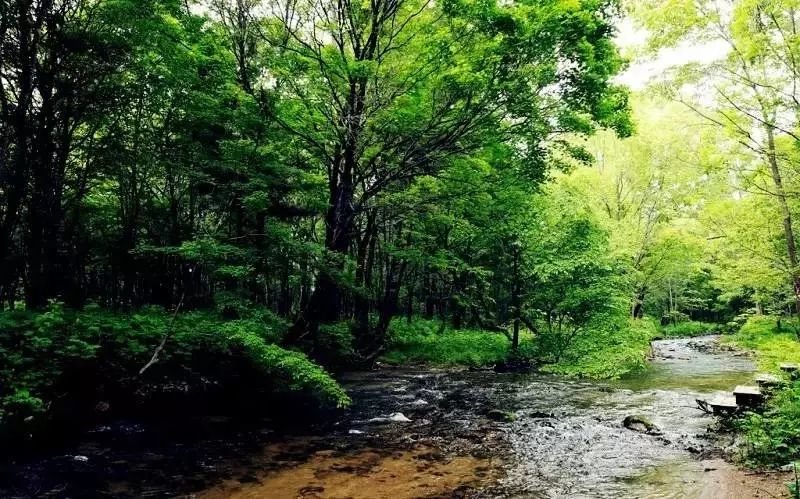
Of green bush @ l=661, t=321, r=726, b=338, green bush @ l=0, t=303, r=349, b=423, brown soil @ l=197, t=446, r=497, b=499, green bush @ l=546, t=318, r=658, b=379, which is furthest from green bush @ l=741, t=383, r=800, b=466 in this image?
green bush @ l=661, t=321, r=726, b=338

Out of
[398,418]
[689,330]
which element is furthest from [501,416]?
[689,330]

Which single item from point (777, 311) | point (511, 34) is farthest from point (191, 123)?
point (777, 311)

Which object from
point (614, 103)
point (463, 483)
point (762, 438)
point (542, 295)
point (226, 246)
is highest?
point (614, 103)

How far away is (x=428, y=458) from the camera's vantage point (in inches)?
329

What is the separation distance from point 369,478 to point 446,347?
1575cm

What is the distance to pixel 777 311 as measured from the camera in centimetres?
2856

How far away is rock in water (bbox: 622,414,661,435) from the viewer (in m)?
9.93

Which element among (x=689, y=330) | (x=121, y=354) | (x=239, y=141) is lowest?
(x=689, y=330)

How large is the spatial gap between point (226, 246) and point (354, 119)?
4647 millimetres

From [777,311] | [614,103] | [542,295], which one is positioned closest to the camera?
[614,103]

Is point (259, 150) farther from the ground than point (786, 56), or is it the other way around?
point (786, 56)

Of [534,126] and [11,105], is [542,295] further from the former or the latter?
[11,105]

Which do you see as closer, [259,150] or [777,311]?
[259,150]

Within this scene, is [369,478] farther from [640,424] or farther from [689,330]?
[689,330]
